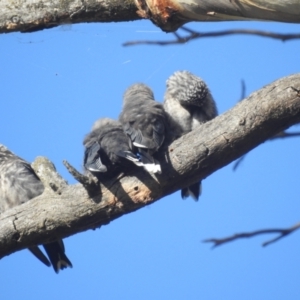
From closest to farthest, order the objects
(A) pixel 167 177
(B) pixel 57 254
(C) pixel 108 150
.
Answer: (A) pixel 167 177 < (C) pixel 108 150 < (B) pixel 57 254

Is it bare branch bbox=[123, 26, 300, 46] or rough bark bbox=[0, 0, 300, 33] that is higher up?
rough bark bbox=[0, 0, 300, 33]

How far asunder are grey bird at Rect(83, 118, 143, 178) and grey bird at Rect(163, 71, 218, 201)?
617 millimetres

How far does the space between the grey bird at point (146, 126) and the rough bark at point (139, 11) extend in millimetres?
660

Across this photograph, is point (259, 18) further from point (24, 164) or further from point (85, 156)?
point (24, 164)

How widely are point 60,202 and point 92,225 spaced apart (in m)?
0.21

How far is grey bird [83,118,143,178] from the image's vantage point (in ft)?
11.4

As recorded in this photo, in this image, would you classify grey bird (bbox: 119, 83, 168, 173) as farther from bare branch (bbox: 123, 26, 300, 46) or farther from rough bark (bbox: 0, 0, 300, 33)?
rough bark (bbox: 0, 0, 300, 33)

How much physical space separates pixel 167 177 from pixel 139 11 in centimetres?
90

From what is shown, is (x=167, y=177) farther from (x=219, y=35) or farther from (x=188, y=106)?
(x=188, y=106)

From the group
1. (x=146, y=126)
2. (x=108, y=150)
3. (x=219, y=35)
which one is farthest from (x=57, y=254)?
(x=219, y=35)

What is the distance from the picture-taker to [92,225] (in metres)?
3.41

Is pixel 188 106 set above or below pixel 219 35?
below

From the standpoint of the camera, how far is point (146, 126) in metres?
3.76

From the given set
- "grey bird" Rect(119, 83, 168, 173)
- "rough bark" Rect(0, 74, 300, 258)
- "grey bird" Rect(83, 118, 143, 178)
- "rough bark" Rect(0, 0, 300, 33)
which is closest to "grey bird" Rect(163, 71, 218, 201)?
"grey bird" Rect(119, 83, 168, 173)
